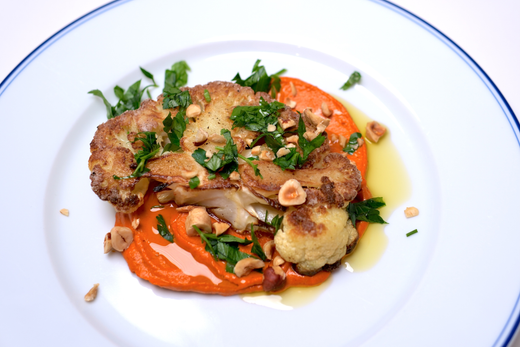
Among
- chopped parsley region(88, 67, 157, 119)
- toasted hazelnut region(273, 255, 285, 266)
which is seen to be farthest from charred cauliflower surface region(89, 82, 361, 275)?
chopped parsley region(88, 67, 157, 119)

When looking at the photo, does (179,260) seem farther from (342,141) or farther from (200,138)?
(342,141)

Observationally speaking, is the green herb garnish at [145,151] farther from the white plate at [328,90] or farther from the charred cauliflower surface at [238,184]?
the white plate at [328,90]

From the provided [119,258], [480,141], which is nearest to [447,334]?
[480,141]

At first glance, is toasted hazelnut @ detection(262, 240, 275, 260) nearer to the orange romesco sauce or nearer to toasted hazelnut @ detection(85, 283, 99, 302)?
the orange romesco sauce

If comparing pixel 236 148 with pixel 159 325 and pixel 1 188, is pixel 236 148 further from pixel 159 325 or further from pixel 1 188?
Answer: pixel 1 188

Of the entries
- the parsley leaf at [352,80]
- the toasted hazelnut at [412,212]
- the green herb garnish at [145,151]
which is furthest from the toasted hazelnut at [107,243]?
the parsley leaf at [352,80]
